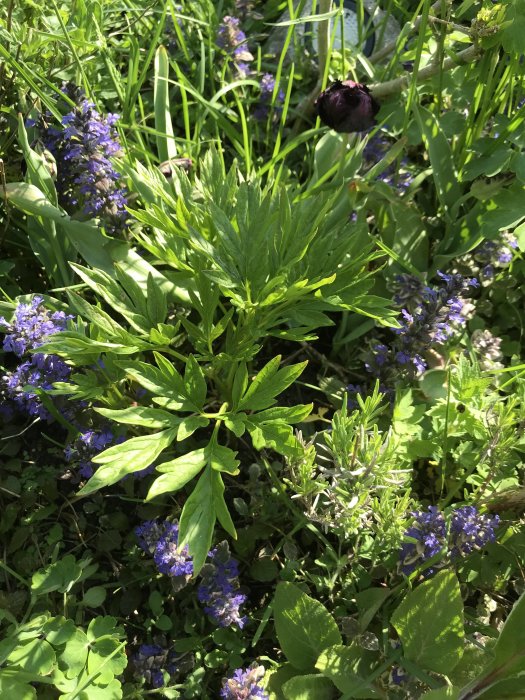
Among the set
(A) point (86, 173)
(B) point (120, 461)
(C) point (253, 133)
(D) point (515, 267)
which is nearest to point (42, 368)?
(B) point (120, 461)

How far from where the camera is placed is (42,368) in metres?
1.54

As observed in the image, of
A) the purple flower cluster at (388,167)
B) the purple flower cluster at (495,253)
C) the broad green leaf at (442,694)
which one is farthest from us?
the purple flower cluster at (388,167)

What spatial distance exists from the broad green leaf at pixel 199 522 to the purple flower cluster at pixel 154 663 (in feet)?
1.20

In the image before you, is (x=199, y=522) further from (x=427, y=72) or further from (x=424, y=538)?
(x=427, y=72)

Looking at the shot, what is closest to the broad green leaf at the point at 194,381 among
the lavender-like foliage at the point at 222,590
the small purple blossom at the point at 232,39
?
the lavender-like foliage at the point at 222,590

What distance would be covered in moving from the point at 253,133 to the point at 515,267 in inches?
36.2

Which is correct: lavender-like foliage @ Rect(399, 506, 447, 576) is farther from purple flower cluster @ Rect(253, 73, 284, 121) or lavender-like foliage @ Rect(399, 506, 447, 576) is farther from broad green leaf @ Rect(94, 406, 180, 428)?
purple flower cluster @ Rect(253, 73, 284, 121)

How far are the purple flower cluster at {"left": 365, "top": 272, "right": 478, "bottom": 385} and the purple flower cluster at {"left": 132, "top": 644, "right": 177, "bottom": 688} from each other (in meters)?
0.82

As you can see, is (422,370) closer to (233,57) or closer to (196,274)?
(196,274)

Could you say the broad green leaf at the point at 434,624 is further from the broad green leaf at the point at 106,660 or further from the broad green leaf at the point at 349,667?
the broad green leaf at the point at 106,660

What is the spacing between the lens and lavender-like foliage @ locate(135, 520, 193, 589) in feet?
4.77

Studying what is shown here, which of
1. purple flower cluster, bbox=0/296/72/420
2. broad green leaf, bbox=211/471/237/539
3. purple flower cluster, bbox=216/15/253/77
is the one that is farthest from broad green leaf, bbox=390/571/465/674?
purple flower cluster, bbox=216/15/253/77

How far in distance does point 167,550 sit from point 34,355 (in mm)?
508

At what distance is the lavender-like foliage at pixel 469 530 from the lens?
1.44 meters
